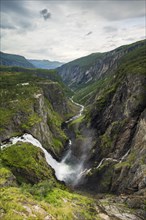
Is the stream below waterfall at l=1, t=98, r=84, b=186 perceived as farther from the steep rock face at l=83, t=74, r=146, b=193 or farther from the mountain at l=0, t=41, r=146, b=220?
the steep rock face at l=83, t=74, r=146, b=193

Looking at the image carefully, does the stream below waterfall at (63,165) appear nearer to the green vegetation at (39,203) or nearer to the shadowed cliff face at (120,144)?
the shadowed cliff face at (120,144)

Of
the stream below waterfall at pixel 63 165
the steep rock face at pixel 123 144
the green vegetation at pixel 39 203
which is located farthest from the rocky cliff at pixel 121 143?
the green vegetation at pixel 39 203

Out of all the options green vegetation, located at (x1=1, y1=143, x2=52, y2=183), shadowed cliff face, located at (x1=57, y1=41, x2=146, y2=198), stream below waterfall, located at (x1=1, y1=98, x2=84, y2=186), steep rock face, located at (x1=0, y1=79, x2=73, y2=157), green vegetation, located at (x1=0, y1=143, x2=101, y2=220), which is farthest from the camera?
steep rock face, located at (x1=0, y1=79, x2=73, y2=157)

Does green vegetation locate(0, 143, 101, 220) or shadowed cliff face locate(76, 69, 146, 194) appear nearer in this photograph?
green vegetation locate(0, 143, 101, 220)

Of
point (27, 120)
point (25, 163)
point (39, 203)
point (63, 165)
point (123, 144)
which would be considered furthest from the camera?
point (27, 120)

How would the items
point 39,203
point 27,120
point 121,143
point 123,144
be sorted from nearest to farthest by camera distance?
point 39,203, point 123,144, point 121,143, point 27,120

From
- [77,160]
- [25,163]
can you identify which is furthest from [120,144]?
[25,163]

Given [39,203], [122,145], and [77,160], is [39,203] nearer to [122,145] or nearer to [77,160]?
[122,145]

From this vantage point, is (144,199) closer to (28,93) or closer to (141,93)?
(141,93)

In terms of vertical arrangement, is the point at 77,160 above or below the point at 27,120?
below

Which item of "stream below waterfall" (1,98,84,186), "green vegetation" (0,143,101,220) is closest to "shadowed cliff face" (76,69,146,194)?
"stream below waterfall" (1,98,84,186)

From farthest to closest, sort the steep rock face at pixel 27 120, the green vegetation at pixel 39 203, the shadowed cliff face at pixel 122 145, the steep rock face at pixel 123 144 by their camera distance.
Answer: the steep rock face at pixel 27 120 → the steep rock face at pixel 123 144 → the shadowed cliff face at pixel 122 145 → the green vegetation at pixel 39 203
